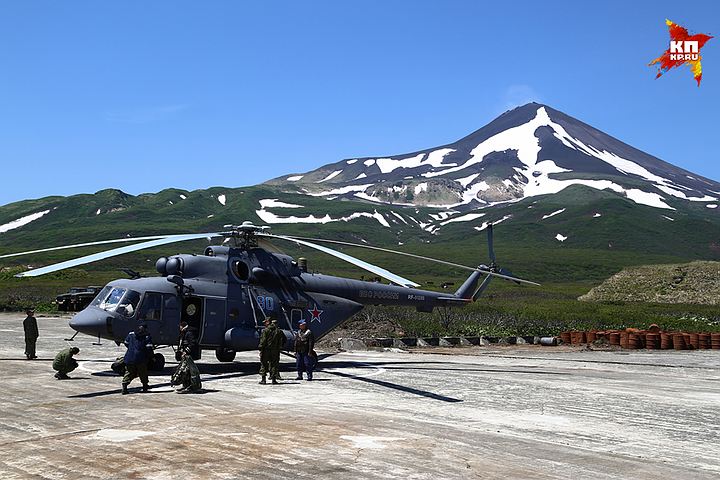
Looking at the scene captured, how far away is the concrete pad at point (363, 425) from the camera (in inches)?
367

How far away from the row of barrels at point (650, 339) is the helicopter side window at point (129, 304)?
26666mm

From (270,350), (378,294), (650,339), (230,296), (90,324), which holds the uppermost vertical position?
(378,294)

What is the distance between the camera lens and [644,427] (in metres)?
13.1

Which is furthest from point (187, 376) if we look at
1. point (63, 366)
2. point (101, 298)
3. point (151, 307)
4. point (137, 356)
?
point (101, 298)

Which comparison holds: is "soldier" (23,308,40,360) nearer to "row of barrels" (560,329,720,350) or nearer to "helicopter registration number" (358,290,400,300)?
"helicopter registration number" (358,290,400,300)

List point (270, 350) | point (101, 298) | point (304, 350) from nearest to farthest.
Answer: point (270, 350)
point (101, 298)
point (304, 350)

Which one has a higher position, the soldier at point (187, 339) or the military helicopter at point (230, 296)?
the military helicopter at point (230, 296)

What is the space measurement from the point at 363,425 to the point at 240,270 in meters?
10.2

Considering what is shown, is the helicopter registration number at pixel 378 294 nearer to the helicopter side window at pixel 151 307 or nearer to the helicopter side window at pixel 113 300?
the helicopter side window at pixel 151 307

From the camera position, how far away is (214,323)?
20406 millimetres

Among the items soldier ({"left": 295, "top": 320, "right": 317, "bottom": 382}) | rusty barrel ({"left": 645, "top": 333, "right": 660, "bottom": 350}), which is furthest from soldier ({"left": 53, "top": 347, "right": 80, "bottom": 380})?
rusty barrel ({"left": 645, "top": 333, "right": 660, "bottom": 350})

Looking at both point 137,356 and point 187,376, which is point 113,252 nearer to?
point 137,356
